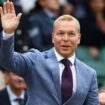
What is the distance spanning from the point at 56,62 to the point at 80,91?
1.10 feet

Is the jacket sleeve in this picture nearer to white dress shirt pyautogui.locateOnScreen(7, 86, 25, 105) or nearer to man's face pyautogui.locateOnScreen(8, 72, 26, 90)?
white dress shirt pyautogui.locateOnScreen(7, 86, 25, 105)

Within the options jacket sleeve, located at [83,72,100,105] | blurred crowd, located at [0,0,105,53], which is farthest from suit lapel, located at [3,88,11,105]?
jacket sleeve, located at [83,72,100,105]

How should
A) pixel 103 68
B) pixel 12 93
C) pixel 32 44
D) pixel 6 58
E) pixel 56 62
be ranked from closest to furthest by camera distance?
pixel 6 58, pixel 56 62, pixel 12 93, pixel 32 44, pixel 103 68

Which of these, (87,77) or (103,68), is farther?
(103,68)

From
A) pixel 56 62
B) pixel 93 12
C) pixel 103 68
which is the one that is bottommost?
pixel 103 68

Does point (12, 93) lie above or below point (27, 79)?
below

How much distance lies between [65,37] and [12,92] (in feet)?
7.09

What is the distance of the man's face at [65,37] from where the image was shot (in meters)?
5.82

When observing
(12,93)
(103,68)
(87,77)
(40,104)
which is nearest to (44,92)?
(40,104)

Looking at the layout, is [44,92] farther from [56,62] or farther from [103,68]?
[103,68]

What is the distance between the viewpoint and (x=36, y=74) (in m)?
5.80

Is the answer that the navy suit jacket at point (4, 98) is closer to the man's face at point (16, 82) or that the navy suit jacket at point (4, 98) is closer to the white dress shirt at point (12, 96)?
the white dress shirt at point (12, 96)

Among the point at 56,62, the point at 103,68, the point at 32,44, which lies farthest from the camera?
the point at 103,68

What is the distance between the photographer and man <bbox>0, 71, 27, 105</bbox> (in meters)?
7.56
